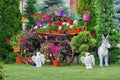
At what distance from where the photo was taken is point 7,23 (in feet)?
49.4

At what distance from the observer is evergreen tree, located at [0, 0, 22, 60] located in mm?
14984

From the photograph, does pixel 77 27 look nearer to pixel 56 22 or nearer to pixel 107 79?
pixel 56 22

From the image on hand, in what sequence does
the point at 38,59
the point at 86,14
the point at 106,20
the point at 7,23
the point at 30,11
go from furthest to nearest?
1. the point at 30,11
2. the point at 7,23
3. the point at 86,14
4. the point at 106,20
5. the point at 38,59

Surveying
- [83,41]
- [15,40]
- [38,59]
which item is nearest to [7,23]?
[15,40]

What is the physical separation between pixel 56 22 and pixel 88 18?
1.00 meters

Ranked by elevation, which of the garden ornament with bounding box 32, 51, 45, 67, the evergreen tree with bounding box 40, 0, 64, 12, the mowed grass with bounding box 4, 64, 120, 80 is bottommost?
the mowed grass with bounding box 4, 64, 120, 80

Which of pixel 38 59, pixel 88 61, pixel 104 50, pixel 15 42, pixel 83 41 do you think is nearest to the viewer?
pixel 88 61

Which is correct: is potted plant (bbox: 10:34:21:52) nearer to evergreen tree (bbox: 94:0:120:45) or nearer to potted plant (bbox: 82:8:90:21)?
potted plant (bbox: 82:8:90:21)

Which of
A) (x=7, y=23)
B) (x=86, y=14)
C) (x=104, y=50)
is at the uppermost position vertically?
(x=86, y=14)

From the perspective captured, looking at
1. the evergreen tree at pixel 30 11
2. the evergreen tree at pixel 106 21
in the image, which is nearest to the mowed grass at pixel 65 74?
the evergreen tree at pixel 106 21

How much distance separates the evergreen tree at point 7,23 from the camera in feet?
49.2

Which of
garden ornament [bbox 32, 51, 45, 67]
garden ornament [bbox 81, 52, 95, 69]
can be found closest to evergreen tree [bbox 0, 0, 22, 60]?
garden ornament [bbox 32, 51, 45, 67]

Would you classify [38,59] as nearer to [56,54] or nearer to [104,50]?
[56,54]

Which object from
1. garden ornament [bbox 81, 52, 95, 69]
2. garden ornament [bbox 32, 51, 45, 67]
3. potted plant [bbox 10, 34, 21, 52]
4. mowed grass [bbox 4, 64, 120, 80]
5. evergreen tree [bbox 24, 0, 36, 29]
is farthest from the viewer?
evergreen tree [bbox 24, 0, 36, 29]
